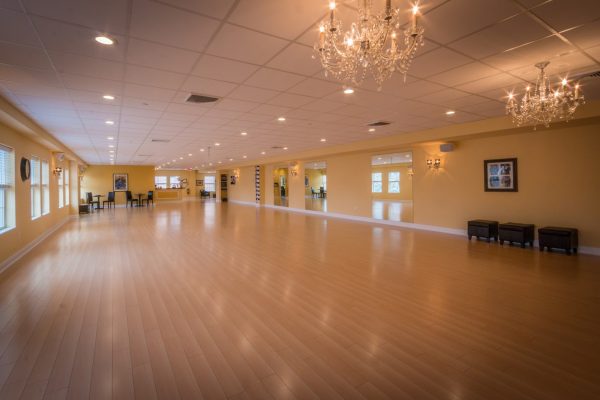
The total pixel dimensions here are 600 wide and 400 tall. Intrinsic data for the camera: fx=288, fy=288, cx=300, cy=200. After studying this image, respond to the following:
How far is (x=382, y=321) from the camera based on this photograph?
3.00m

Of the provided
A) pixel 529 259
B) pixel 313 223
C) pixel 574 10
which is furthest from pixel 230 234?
pixel 574 10

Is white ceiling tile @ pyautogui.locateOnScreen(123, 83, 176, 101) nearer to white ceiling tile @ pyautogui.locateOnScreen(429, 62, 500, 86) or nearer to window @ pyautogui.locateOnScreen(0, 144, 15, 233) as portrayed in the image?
window @ pyautogui.locateOnScreen(0, 144, 15, 233)

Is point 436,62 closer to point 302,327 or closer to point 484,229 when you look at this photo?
point 302,327

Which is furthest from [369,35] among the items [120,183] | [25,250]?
[120,183]

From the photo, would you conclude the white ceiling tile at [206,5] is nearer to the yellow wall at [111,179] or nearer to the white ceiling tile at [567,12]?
the white ceiling tile at [567,12]

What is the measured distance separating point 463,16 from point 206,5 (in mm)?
2222

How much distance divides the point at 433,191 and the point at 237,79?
699cm

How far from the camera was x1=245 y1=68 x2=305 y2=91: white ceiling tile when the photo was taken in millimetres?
3762

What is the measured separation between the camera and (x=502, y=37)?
9.62 feet

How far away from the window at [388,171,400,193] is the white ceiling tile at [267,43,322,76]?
1780 cm

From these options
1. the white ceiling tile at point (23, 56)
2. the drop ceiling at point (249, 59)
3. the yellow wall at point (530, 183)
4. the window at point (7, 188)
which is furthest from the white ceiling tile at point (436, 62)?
the window at point (7, 188)

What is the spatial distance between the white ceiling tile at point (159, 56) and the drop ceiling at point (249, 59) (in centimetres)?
1

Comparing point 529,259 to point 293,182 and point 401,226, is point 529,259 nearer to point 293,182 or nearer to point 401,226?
point 401,226

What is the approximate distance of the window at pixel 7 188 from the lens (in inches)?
217
